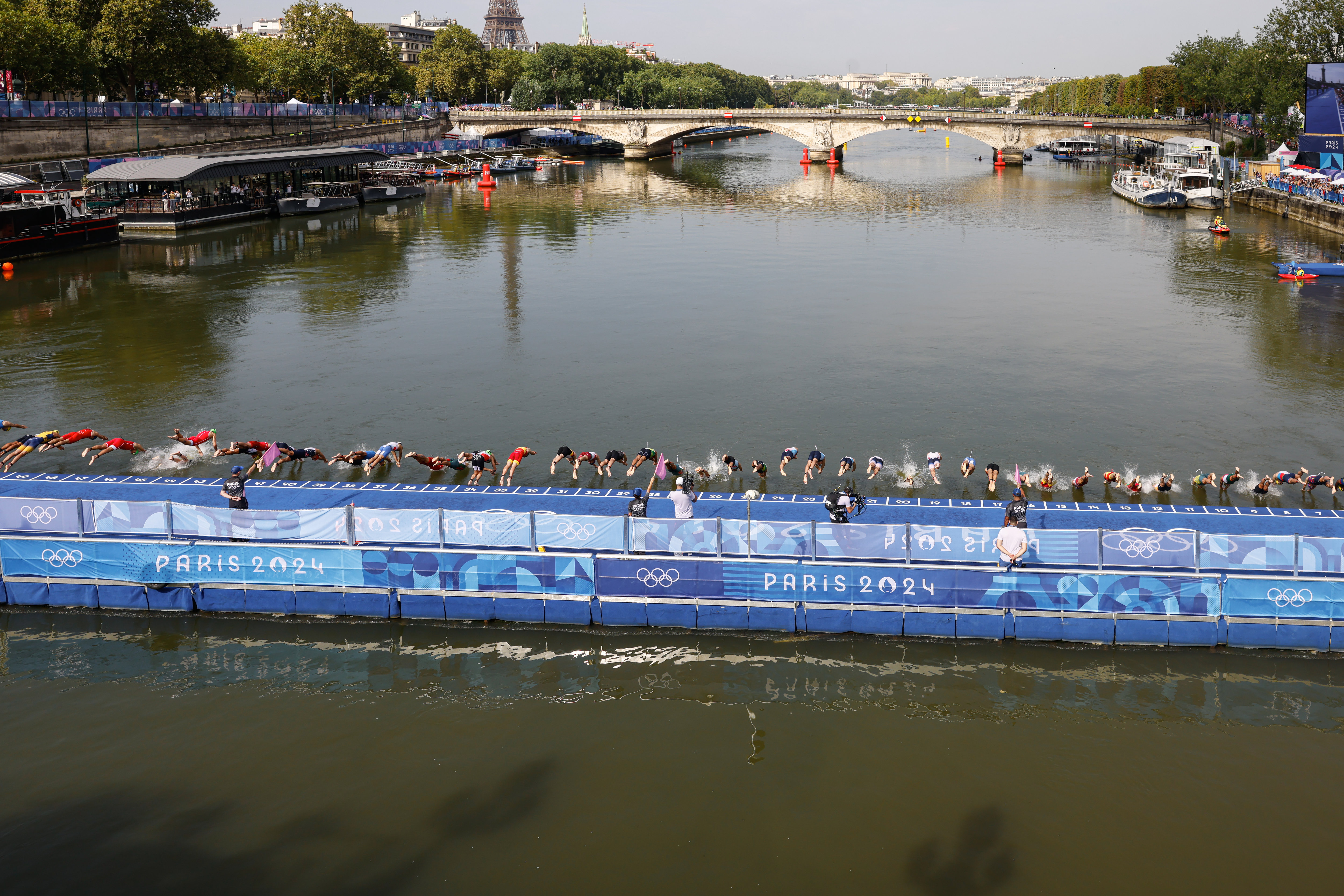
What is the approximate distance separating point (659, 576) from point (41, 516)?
13.9 metres

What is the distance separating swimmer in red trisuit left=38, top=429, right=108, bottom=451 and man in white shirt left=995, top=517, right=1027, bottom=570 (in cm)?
2594

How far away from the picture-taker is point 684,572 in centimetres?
2150

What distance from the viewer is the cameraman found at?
23125 mm

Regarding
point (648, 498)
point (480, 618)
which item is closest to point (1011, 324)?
point (648, 498)

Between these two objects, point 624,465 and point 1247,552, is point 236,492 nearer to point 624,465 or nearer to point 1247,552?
point 624,465

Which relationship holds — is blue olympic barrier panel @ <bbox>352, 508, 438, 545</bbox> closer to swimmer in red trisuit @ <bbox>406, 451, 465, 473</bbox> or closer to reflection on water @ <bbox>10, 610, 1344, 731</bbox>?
reflection on water @ <bbox>10, 610, 1344, 731</bbox>

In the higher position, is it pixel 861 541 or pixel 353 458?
pixel 353 458

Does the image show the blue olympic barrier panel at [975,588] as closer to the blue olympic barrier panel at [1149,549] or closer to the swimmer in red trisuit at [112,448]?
the blue olympic barrier panel at [1149,549]

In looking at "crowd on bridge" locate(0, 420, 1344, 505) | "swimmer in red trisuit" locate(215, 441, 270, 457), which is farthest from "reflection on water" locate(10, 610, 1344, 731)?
"swimmer in red trisuit" locate(215, 441, 270, 457)

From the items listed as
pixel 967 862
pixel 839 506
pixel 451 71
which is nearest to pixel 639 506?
pixel 839 506

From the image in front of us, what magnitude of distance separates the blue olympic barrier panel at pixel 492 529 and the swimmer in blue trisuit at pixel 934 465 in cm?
1224

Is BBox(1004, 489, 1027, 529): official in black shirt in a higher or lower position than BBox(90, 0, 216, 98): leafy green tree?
lower

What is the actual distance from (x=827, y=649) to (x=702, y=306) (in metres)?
35.5

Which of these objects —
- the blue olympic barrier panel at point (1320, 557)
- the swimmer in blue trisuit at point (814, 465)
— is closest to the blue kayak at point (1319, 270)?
the swimmer in blue trisuit at point (814, 465)
